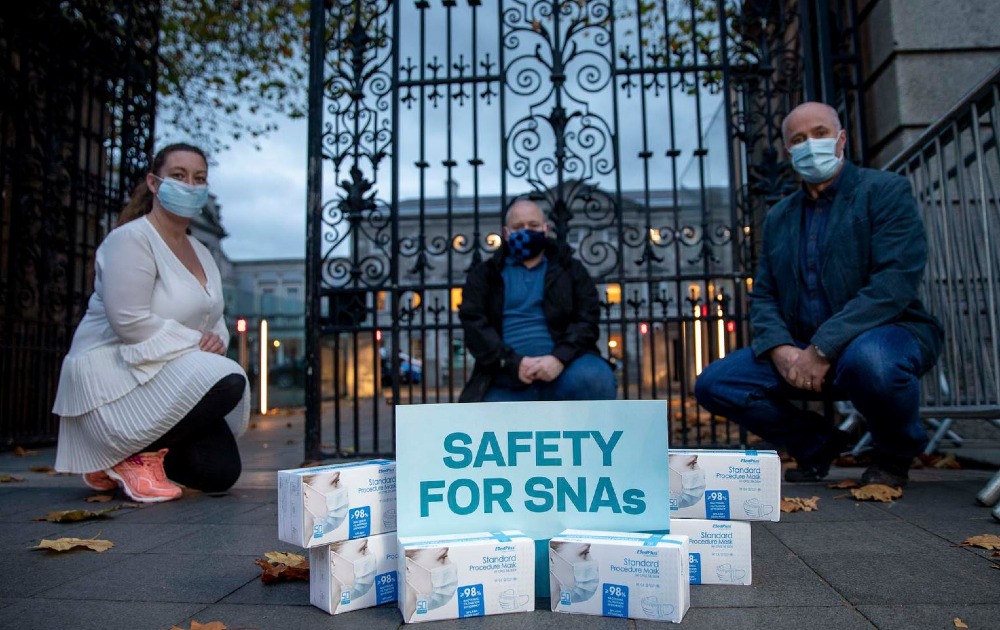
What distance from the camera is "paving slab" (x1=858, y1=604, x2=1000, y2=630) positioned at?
1.74 meters

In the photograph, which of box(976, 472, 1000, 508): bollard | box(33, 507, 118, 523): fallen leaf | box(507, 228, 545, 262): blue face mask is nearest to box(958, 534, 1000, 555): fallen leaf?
box(976, 472, 1000, 508): bollard

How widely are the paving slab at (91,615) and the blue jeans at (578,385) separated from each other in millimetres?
2326

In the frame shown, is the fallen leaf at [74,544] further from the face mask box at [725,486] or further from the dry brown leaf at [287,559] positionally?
the face mask box at [725,486]

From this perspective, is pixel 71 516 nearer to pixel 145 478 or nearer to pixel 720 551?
pixel 145 478

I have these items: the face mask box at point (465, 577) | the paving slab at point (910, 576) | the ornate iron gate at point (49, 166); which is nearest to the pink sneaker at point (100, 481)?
the face mask box at point (465, 577)

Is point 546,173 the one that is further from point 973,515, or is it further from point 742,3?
point 973,515

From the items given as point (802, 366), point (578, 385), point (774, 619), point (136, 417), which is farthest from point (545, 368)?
point (774, 619)

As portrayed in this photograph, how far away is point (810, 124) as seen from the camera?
3.81m

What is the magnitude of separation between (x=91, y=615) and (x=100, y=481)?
2.34 metres

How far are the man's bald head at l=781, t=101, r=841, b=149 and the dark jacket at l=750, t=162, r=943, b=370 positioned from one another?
0.24m

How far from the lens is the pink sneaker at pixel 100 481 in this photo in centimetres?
402

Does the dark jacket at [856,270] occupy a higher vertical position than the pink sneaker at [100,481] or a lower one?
higher

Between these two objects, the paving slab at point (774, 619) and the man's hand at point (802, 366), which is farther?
the man's hand at point (802, 366)

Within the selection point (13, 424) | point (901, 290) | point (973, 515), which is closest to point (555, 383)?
point (901, 290)
